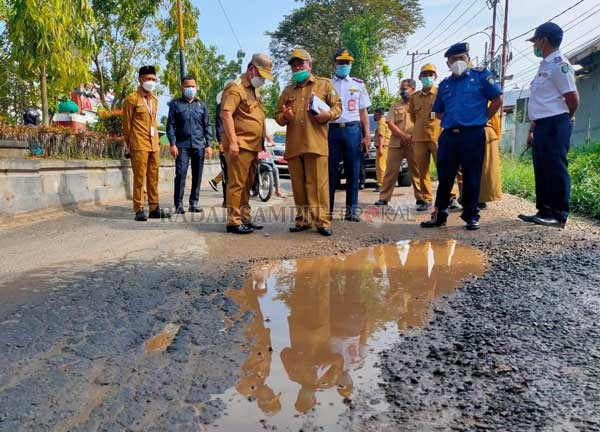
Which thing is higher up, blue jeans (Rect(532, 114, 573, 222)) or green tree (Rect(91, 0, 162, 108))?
green tree (Rect(91, 0, 162, 108))

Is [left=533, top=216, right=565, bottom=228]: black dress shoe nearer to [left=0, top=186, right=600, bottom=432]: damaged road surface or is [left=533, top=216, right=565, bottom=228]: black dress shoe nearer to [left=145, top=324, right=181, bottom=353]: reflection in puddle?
[left=0, top=186, right=600, bottom=432]: damaged road surface

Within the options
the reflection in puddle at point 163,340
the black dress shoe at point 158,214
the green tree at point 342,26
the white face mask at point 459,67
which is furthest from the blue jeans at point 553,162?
the green tree at point 342,26

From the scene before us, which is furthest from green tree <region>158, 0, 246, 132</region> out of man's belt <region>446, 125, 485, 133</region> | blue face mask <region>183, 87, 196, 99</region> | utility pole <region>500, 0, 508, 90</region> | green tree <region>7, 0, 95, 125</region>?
utility pole <region>500, 0, 508, 90</region>

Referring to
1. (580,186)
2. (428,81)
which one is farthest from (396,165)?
(580,186)

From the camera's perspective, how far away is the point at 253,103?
488 cm

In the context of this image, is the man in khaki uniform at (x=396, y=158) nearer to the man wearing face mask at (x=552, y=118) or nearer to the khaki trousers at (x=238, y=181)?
the man wearing face mask at (x=552, y=118)

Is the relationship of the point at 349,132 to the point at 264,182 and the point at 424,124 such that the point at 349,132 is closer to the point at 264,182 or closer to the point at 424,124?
the point at 424,124

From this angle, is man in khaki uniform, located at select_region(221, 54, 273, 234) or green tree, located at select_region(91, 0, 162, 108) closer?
man in khaki uniform, located at select_region(221, 54, 273, 234)

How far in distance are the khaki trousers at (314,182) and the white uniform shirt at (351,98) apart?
84 cm

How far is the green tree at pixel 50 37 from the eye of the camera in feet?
23.8

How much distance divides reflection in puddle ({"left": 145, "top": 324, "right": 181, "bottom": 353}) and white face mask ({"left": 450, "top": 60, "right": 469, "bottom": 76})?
12.5 feet

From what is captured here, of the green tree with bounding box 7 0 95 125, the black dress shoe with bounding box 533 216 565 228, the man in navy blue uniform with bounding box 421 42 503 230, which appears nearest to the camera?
the black dress shoe with bounding box 533 216 565 228

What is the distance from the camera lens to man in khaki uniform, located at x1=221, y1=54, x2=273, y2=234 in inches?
187

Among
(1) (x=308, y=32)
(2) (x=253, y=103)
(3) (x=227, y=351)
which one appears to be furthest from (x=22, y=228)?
(1) (x=308, y=32)
